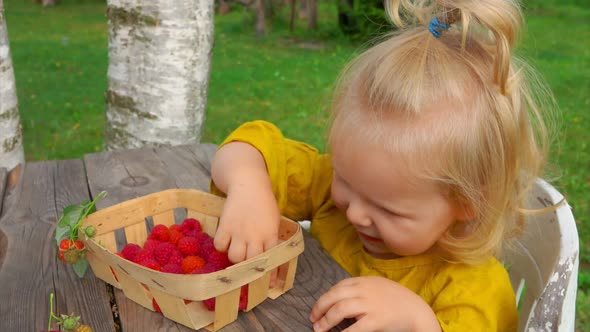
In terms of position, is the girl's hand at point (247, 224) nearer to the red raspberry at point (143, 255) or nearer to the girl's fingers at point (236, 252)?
the girl's fingers at point (236, 252)

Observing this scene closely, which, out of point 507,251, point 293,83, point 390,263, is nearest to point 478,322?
point 390,263

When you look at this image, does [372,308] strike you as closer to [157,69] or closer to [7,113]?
[157,69]

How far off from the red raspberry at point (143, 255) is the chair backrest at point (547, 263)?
0.74m

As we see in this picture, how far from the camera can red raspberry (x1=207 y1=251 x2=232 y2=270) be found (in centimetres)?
129

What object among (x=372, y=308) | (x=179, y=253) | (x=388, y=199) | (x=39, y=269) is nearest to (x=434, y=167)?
(x=388, y=199)

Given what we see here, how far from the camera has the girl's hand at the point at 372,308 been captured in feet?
3.68

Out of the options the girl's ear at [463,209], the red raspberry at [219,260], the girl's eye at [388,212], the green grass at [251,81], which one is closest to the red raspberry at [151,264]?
the red raspberry at [219,260]

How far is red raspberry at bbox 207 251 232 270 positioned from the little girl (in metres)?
0.02

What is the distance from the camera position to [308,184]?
1.74m

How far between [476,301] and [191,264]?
579mm

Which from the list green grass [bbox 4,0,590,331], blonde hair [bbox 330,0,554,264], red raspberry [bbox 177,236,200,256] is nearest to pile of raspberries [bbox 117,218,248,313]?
red raspberry [bbox 177,236,200,256]

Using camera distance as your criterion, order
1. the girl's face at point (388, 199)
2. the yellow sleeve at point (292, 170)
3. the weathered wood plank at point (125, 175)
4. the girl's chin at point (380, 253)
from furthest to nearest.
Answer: the weathered wood plank at point (125, 175)
the yellow sleeve at point (292, 170)
the girl's chin at point (380, 253)
the girl's face at point (388, 199)

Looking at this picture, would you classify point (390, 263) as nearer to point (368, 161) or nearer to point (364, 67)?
point (368, 161)

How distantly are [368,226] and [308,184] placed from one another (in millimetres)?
402
